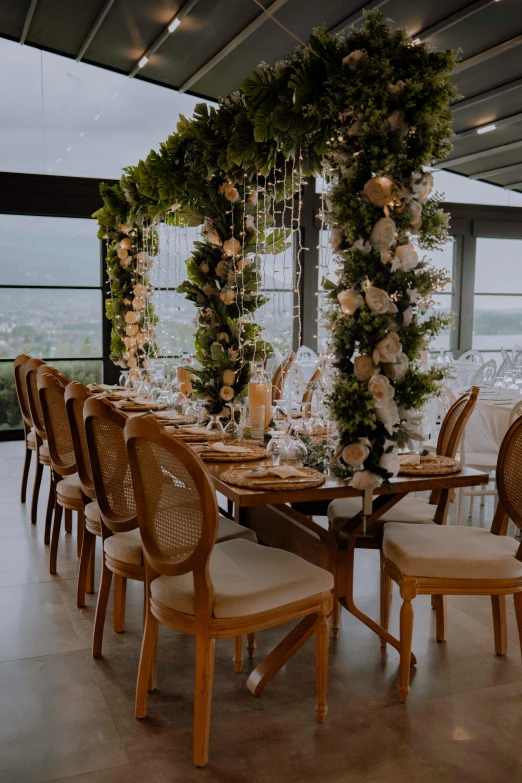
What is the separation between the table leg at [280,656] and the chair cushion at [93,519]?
3.37 feet

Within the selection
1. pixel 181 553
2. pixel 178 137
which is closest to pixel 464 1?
pixel 178 137

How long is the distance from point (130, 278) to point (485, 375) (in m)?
4.31

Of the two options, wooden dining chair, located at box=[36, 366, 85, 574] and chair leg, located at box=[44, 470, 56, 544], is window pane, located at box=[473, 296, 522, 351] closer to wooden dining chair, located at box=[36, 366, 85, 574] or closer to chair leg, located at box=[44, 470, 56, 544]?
chair leg, located at box=[44, 470, 56, 544]

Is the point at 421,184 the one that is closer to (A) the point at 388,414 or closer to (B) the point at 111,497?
(A) the point at 388,414

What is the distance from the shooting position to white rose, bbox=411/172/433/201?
3.11m

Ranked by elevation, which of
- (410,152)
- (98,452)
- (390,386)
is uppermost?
(410,152)

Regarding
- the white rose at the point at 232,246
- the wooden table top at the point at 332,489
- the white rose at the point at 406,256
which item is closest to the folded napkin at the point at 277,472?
the wooden table top at the point at 332,489

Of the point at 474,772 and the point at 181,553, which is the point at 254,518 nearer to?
the point at 181,553

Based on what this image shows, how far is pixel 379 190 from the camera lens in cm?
304

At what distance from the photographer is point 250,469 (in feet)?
10.5

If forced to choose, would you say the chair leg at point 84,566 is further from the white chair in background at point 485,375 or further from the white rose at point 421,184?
the white chair in background at point 485,375

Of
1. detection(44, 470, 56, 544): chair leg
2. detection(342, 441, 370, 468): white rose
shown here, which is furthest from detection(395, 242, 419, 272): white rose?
detection(44, 470, 56, 544): chair leg

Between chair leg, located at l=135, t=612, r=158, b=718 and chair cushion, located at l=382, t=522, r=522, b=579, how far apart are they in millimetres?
1011

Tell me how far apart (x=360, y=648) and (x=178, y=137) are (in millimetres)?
3530
